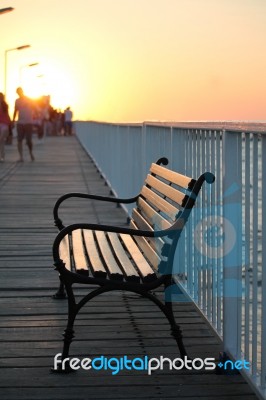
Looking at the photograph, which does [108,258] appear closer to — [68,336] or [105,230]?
[105,230]

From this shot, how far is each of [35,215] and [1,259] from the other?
15.0 ft

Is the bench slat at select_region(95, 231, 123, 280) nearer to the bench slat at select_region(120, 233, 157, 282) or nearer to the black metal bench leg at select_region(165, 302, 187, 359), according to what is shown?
the bench slat at select_region(120, 233, 157, 282)

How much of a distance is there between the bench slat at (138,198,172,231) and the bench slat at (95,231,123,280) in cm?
31

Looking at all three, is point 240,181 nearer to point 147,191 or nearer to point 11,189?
point 147,191

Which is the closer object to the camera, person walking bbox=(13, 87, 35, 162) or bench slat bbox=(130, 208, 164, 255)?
bench slat bbox=(130, 208, 164, 255)

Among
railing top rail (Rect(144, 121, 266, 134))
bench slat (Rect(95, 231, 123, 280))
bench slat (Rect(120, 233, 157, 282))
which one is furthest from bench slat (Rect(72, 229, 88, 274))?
railing top rail (Rect(144, 121, 266, 134))

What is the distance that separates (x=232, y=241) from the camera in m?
5.09

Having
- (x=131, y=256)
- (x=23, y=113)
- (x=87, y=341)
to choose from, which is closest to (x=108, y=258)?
(x=131, y=256)

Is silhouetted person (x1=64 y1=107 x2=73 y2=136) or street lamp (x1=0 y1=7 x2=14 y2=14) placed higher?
street lamp (x1=0 y1=7 x2=14 y2=14)

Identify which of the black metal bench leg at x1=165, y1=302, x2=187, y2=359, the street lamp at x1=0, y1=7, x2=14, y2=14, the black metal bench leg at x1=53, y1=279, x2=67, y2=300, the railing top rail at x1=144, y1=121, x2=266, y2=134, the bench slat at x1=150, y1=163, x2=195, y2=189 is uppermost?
the street lamp at x1=0, y1=7, x2=14, y2=14

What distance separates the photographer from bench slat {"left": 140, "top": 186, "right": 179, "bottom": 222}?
5.70 m

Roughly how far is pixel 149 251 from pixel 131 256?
0.12 m

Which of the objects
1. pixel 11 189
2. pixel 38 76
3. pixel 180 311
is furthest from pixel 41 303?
pixel 38 76

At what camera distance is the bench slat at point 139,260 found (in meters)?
5.36
